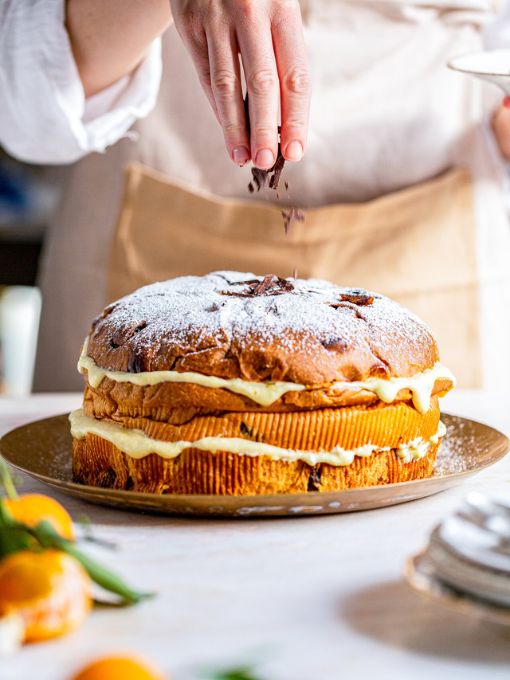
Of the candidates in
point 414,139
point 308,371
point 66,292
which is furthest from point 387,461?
point 66,292

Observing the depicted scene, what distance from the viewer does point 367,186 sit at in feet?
6.42

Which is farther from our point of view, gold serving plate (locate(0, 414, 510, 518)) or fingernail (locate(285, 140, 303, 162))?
fingernail (locate(285, 140, 303, 162))

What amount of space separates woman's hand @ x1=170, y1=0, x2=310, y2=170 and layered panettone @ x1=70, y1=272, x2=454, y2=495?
0.19m

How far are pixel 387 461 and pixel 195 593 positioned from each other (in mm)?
384

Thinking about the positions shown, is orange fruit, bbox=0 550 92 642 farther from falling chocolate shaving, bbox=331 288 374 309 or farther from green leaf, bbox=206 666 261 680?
falling chocolate shaving, bbox=331 288 374 309

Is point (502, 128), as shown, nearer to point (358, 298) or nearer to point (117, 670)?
point (358, 298)

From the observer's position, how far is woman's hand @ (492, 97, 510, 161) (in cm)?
194

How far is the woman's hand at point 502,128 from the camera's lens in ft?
6.38

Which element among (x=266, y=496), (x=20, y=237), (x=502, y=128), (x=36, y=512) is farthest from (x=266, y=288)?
(x=20, y=237)

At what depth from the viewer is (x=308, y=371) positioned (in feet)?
3.29

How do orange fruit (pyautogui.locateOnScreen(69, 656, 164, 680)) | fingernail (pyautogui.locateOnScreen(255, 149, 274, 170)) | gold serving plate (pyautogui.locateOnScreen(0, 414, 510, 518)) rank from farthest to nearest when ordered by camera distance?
fingernail (pyautogui.locateOnScreen(255, 149, 274, 170)), gold serving plate (pyautogui.locateOnScreen(0, 414, 510, 518)), orange fruit (pyautogui.locateOnScreen(69, 656, 164, 680))

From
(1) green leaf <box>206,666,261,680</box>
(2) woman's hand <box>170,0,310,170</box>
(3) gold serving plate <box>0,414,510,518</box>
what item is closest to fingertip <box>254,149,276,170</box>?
(2) woman's hand <box>170,0,310,170</box>

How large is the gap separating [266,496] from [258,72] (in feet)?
1.62

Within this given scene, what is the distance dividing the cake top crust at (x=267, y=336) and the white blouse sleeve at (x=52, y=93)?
2.16 ft
